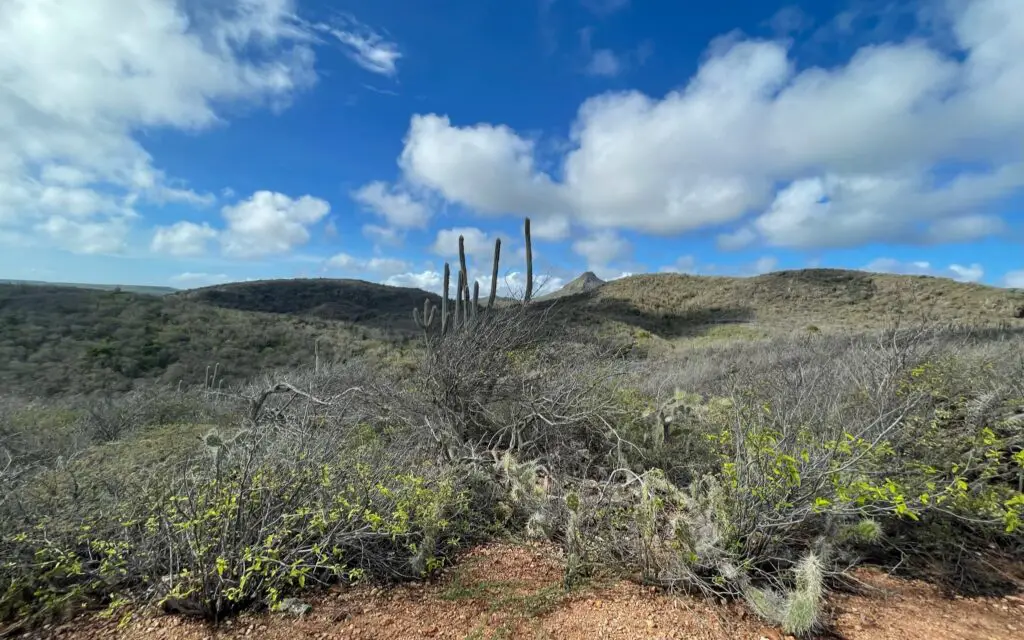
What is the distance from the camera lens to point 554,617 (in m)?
2.98

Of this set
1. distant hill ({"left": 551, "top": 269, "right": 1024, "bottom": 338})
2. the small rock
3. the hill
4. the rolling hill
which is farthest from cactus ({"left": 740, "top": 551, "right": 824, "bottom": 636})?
distant hill ({"left": 551, "top": 269, "right": 1024, "bottom": 338})

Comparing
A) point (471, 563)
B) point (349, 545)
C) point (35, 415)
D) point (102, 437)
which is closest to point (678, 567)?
point (471, 563)

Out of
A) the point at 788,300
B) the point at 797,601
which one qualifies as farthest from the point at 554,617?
the point at 788,300

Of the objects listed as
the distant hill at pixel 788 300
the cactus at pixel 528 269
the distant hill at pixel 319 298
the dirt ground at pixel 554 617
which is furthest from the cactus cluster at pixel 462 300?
the distant hill at pixel 319 298

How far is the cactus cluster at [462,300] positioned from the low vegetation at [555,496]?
945 mm

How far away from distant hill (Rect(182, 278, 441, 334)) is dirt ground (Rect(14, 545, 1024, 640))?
27.4 m

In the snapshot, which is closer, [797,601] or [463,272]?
A: [797,601]

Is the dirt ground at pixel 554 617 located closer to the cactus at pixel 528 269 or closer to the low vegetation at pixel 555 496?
the low vegetation at pixel 555 496

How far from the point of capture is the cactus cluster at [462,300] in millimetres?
6766

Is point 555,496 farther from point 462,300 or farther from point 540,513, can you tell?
point 462,300

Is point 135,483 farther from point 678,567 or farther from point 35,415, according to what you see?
point 35,415

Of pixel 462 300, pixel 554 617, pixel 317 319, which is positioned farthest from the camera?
pixel 317 319

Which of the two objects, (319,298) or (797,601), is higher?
(319,298)

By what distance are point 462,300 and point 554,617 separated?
5.61 metres
